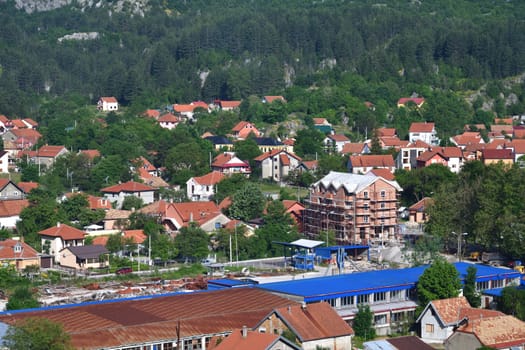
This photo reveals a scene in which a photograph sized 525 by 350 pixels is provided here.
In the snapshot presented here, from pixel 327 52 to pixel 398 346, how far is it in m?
55.8

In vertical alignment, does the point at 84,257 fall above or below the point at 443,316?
above

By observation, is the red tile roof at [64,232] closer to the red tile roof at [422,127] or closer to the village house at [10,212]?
the village house at [10,212]

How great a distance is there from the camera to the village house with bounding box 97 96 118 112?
218ft

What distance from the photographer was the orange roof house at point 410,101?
62.3 metres

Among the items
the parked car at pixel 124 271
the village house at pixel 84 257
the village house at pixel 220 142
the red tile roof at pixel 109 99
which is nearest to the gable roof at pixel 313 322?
the parked car at pixel 124 271

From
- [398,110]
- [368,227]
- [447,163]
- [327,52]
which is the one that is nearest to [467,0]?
[327,52]

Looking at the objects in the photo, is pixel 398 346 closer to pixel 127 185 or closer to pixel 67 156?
pixel 127 185

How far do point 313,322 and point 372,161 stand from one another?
83.1 feet

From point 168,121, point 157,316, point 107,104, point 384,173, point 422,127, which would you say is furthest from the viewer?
point 107,104

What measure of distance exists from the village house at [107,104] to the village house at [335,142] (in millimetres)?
17467

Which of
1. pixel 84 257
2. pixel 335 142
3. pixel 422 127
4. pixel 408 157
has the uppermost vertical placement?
pixel 422 127

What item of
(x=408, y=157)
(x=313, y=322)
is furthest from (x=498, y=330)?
(x=408, y=157)

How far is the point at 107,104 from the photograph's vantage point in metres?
66.4

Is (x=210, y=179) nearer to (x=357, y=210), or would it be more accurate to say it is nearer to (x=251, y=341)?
(x=357, y=210)
